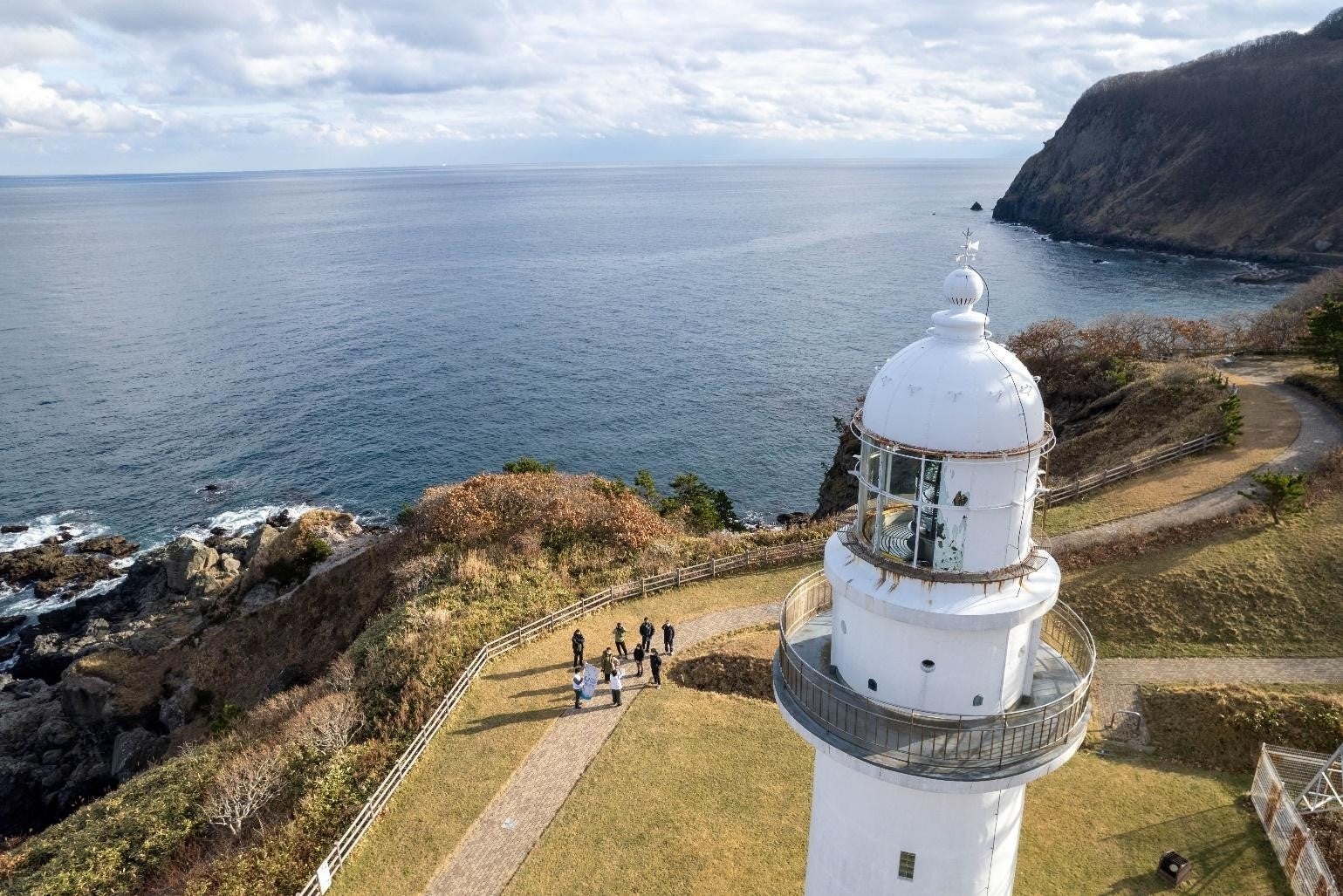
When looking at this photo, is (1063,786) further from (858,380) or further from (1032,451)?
(858,380)

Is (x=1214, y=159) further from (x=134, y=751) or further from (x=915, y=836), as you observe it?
(x=134, y=751)

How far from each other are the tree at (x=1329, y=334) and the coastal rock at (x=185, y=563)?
51.9 meters

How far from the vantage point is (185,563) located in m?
42.0

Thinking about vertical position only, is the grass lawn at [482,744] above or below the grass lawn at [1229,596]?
below

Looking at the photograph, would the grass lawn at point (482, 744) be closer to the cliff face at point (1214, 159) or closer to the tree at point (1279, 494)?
the tree at point (1279, 494)

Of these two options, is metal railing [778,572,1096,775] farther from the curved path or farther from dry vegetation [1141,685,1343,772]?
dry vegetation [1141,685,1343,772]

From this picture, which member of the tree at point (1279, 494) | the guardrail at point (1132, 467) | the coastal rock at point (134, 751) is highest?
the tree at point (1279, 494)

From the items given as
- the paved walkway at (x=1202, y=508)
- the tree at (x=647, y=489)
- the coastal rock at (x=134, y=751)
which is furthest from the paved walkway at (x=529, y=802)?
the coastal rock at (x=134, y=751)

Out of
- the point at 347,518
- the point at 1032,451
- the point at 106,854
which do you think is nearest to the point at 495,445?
the point at 347,518

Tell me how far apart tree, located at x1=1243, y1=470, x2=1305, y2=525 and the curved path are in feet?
3.96

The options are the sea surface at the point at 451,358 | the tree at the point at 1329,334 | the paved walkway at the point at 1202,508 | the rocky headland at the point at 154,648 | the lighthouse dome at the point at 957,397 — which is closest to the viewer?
the lighthouse dome at the point at 957,397

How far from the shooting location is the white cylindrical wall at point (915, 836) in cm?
831

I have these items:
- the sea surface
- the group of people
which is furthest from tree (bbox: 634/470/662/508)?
the group of people

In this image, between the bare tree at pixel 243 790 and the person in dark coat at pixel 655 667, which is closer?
the bare tree at pixel 243 790
